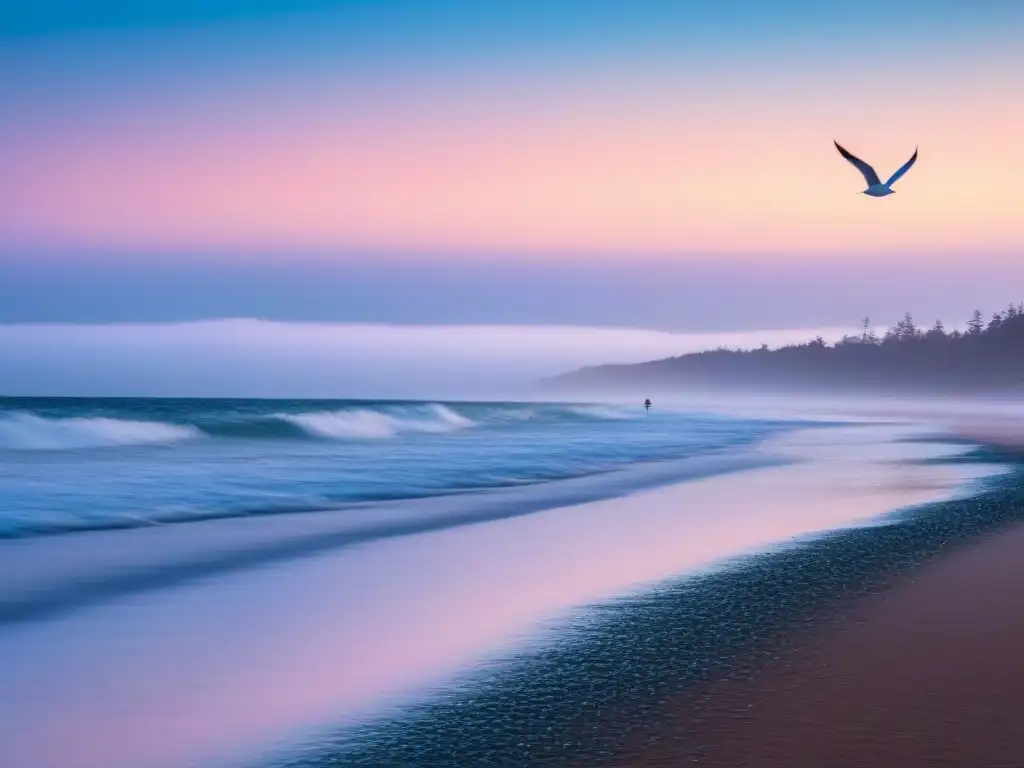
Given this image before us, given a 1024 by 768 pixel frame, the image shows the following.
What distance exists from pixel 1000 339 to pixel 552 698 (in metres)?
208

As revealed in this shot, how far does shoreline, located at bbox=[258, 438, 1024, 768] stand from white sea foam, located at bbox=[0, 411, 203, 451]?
34.6 meters

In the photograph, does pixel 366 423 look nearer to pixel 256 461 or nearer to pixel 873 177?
pixel 256 461

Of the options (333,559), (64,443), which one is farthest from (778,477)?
(64,443)

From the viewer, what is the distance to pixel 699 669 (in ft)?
24.2

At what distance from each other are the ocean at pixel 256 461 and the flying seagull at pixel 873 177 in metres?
8.84

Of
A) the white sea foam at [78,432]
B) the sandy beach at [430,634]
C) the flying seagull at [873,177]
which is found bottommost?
the sandy beach at [430,634]

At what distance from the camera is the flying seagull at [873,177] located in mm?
18413

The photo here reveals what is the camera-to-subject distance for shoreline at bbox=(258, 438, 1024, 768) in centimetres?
585

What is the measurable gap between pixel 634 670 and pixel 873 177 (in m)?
13.9

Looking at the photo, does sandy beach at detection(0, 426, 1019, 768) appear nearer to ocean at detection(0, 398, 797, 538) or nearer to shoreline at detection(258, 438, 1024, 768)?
shoreline at detection(258, 438, 1024, 768)

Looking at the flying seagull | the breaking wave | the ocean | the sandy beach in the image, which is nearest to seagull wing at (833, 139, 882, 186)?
the flying seagull

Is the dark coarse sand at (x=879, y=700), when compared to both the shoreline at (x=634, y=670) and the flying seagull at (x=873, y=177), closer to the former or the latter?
the shoreline at (x=634, y=670)

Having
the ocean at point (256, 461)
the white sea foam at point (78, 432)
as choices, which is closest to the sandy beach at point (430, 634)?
the ocean at point (256, 461)

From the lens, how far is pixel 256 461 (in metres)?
29.6
